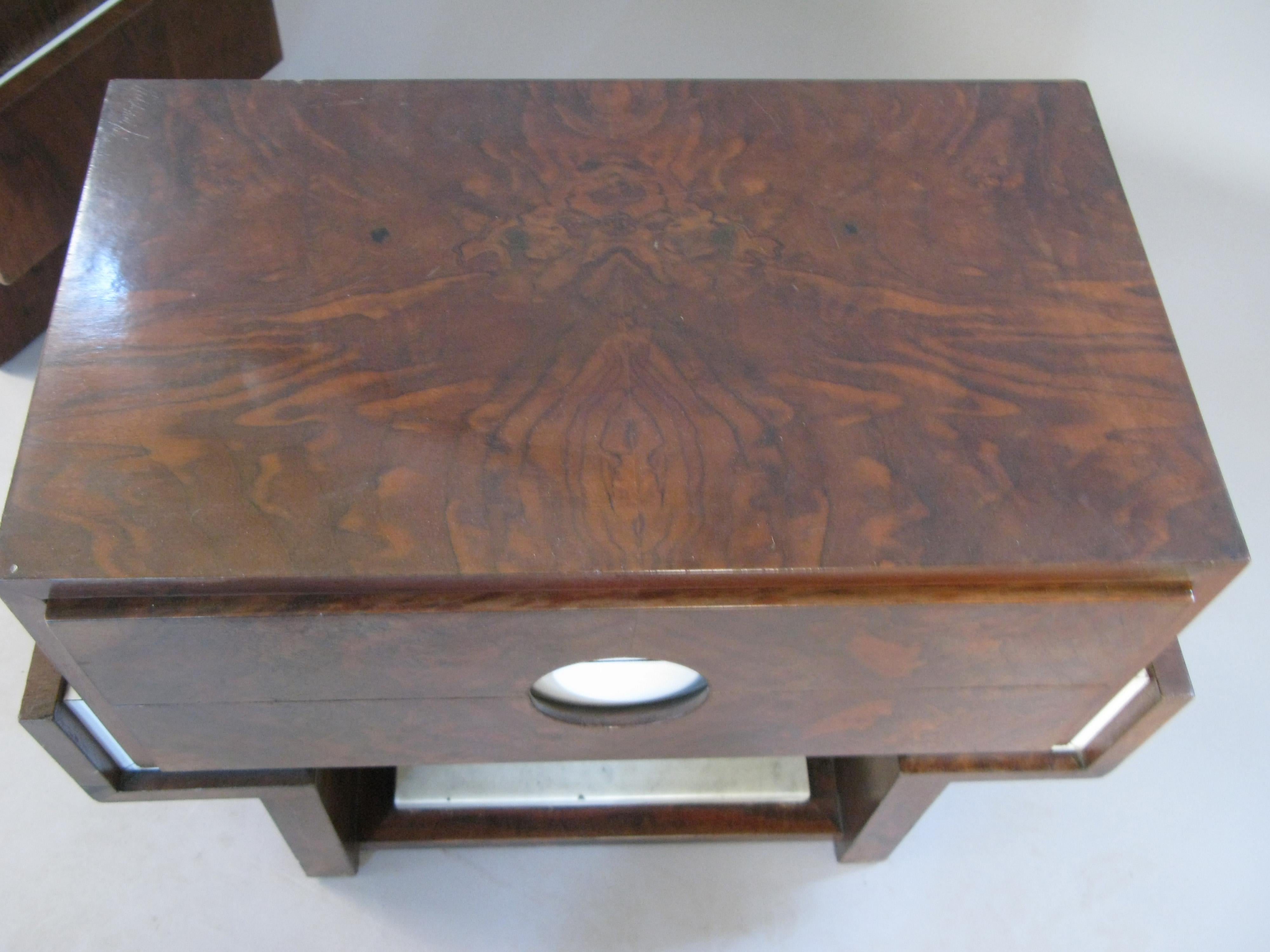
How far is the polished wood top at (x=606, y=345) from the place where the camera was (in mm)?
658

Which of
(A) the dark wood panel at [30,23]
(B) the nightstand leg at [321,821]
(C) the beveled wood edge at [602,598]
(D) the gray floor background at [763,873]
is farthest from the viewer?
(A) the dark wood panel at [30,23]

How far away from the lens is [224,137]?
824 mm

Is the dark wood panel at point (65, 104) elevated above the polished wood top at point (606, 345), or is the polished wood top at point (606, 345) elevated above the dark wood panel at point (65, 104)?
the dark wood panel at point (65, 104)

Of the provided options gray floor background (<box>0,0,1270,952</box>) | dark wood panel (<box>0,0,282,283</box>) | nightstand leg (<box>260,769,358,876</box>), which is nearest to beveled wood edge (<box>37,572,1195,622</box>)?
nightstand leg (<box>260,769,358,876</box>)

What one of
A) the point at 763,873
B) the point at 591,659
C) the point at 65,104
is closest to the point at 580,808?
the point at 763,873

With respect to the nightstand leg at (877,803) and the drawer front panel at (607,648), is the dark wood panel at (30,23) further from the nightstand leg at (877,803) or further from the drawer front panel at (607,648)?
the nightstand leg at (877,803)

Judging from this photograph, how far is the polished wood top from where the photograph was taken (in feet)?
2.16

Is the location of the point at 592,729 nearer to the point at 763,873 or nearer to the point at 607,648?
the point at 607,648

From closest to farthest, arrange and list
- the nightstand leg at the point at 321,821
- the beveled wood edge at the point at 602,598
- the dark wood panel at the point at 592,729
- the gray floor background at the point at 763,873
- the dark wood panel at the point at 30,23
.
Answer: the beveled wood edge at the point at 602,598
the dark wood panel at the point at 592,729
the nightstand leg at the point at 321,821
the gray floor background at the point at 763,873
the dark wood panel at the point at 30,23

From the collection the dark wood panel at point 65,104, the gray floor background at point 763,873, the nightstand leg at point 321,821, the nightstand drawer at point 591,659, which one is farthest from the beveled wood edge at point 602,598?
the dark wood panel at point 65,104

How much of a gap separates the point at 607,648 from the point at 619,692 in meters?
0.12

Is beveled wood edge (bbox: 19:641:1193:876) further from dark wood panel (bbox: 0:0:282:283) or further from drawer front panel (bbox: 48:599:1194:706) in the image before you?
dark wood panel (bbox: 0:0:282:283)

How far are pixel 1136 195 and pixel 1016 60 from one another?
25 centimetres

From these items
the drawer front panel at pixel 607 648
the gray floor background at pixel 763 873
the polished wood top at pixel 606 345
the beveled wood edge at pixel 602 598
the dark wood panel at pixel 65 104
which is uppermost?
the dark wood panel at pixel 65 104
